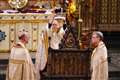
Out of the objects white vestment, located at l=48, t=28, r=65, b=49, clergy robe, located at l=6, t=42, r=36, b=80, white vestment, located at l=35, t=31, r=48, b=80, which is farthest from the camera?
white vestment, located at l=48, t=28, r=65, b=49

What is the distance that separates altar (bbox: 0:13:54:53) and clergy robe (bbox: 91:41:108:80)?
615 cm

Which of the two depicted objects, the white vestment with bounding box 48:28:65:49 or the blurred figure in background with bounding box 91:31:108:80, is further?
the white vestment with bounding box 48:28:65:49

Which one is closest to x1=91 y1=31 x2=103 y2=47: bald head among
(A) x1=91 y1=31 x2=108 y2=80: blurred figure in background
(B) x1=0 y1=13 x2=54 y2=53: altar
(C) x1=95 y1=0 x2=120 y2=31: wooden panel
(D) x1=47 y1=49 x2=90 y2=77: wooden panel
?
(A) x1=91 y1=31 x2=108 y2=80: blurred figure in background

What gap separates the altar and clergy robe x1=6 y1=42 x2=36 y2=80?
5.66 m

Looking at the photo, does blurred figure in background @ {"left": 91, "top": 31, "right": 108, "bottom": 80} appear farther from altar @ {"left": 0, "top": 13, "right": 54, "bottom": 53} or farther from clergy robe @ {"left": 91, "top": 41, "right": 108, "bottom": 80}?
altar @ {"left": 0, "top": 13, "right": 54, "bottom": 53}

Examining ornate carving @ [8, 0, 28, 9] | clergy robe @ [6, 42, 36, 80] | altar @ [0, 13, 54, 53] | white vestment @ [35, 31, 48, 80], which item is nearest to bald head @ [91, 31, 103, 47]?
clergy robe @ [6, 42, 36, 80]

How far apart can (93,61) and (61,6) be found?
27.9 feet

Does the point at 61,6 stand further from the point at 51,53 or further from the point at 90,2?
the point at 51,53

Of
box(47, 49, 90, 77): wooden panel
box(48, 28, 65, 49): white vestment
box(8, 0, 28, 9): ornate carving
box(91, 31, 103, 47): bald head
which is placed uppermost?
box(8, 0, 28, 9): ornate carving

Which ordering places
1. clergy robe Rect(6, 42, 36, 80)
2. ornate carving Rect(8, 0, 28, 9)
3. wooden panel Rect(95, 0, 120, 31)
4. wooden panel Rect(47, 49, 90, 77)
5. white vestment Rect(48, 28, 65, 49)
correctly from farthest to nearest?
wooden panel Rect(95, 0, 120, 31) < ornate carving Rect(8, 0, 28, 9) < white vestment Rect(48, 28, 65, 49) < wooden panel Rect(47, 49, 90, 77) < clergy robe Rect(6, 42, 36, 80)

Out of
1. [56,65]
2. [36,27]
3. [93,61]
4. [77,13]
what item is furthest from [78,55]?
[77,13]

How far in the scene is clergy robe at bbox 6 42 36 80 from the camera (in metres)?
9.54

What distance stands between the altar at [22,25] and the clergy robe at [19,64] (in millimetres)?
5658

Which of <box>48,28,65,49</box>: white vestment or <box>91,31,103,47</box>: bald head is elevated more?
<box>91,31,103,47</box>: bald head
